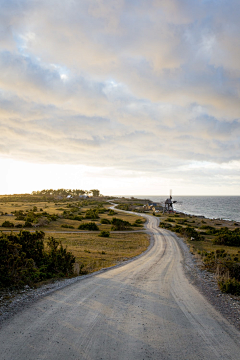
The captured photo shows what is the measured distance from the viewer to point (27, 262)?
13805 mm

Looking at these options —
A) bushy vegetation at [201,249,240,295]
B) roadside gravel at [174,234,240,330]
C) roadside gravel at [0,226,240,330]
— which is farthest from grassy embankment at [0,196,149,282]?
bushy vegetation at [201,249,240,295]

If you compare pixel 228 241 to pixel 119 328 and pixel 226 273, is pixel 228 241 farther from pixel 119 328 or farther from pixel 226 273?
pixel 119 328

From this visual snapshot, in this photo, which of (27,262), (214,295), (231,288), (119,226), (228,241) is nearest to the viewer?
(214,295)

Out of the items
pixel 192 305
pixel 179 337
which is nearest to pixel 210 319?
pixel 192 305

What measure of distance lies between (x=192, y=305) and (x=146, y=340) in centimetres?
A: 418

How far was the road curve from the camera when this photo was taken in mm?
6508

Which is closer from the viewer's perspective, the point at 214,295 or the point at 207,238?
the point at 214,295

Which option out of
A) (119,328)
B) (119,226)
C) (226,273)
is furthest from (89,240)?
(119,328)

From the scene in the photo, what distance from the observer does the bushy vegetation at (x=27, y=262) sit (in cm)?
1209

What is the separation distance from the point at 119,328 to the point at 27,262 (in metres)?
8.50

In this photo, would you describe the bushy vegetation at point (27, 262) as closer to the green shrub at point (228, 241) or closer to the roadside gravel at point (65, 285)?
the roadside gravel at point (65, 285)

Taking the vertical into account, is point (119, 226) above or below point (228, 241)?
below

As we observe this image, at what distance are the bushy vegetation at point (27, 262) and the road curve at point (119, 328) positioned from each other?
106 inches

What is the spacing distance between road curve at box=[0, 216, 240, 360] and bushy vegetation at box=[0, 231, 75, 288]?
2691 mm
